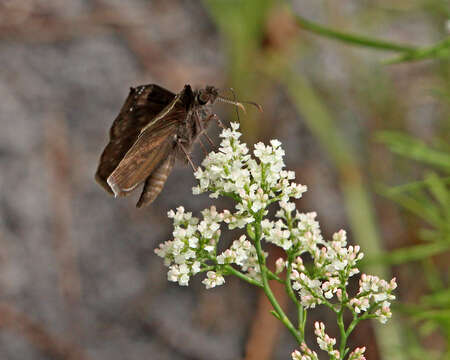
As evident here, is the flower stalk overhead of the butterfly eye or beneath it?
beneath

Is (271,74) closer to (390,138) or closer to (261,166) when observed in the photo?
(390,138)

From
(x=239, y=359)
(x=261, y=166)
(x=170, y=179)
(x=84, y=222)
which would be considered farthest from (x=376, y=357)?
(x=261, y=166)

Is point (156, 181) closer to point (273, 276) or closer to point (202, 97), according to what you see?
point (202, 97)

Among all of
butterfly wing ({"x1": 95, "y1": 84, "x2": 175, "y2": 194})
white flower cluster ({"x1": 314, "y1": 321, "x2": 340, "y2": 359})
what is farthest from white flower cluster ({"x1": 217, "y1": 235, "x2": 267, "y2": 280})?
butterfly wing ({"x1": 95, "y1": 84, "x2": 175, "y2": 194})

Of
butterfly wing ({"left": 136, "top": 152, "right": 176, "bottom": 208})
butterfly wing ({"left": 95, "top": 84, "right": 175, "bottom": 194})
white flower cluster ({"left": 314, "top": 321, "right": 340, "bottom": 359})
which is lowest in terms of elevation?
white flower cluster ({"left": 314, "top": 321, "right": 340, "bottom": 359})

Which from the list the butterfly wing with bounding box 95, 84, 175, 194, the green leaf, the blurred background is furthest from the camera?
the blurred background

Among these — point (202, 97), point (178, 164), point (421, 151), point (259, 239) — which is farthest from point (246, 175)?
point (178, 164)

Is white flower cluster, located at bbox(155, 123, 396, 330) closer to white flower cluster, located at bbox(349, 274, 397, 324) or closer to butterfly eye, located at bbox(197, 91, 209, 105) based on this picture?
white flower cluster, located at bbox(349, 274, 397, 324)

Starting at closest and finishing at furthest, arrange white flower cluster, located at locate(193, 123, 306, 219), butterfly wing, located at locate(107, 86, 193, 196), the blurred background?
white flower cluster, located at locate(193, 123, 306, 219) → butterfly wing, located at locate(107, 86, 193, 196) → the blurred background
